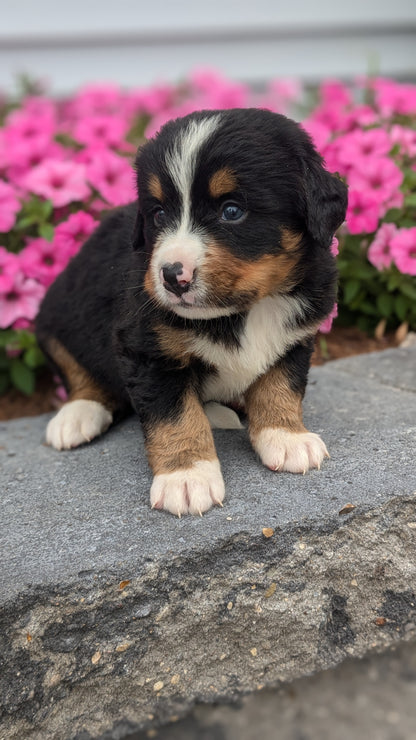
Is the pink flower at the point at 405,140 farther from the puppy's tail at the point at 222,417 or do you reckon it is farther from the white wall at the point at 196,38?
the white wall at the point at 196,38

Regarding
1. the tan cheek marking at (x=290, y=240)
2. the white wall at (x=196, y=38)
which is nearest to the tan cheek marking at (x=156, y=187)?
the tan cheek marking at (x=290, y=240)

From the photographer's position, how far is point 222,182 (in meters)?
2.33

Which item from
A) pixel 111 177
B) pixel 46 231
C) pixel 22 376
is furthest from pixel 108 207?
pixel 22 376

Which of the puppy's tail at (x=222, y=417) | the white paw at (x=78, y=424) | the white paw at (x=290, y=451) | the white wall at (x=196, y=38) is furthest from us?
the white wall at (x=196, y=38)

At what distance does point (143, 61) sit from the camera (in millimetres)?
7156

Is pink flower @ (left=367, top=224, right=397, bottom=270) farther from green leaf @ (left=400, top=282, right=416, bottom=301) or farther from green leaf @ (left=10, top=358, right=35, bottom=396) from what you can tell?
green leaf @ (left=10, top=358, right=35, bottom=396)

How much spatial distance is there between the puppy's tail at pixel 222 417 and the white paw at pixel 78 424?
0.55 metres

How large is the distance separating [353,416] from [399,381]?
2.24ft

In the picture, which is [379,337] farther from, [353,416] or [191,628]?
[191,628]

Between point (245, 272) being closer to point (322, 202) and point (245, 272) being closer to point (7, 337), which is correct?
point (322, 202)

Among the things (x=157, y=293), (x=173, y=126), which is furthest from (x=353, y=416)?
(x=173, y=126)

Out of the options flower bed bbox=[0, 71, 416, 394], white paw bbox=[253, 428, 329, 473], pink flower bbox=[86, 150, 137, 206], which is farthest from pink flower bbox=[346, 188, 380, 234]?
white paw bbox=[253, 428, 329, 473]

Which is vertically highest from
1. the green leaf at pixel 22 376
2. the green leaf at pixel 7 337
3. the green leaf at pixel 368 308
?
the green leaf at pixel 368 308

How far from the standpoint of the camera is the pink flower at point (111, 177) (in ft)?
14.1
